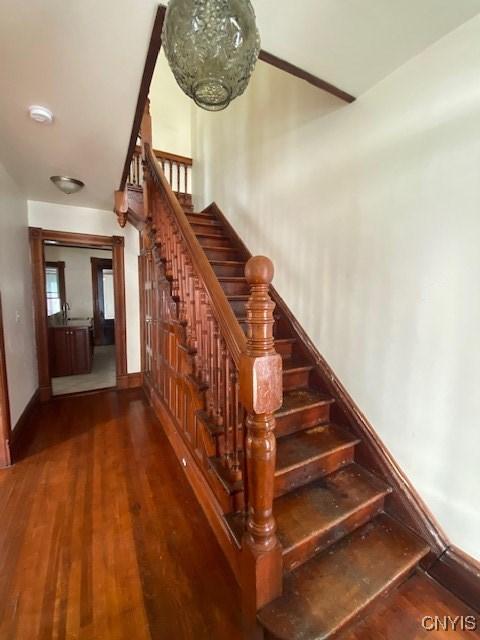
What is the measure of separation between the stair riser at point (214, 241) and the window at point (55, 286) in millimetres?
5054

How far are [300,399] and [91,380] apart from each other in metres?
3.59

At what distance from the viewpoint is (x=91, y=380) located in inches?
170

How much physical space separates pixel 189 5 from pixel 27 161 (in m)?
2.25

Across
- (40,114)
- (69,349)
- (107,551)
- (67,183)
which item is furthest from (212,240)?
(69,349)

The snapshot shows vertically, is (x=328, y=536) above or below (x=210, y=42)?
below

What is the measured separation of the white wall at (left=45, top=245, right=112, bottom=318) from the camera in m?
6.66

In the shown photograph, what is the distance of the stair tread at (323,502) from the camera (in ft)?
4.26

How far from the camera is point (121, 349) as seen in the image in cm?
379

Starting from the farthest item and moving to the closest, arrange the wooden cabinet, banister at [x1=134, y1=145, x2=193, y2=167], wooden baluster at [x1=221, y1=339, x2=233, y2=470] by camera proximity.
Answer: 1. the wooden cabinet
2. banister at [x1=134, y1=145, x2=193, y2=167]
3. wooden baluster at [x1=221, y1=339, x2=233, y2=470]

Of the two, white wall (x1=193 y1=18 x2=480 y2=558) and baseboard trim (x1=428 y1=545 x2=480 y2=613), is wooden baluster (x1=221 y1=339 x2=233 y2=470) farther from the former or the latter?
baseboard trim (x1=428 y1=545 x2=480 y2=613)

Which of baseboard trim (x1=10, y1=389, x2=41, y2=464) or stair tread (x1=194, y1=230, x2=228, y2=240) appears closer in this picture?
baseboard trim (x1=10, y1=389, x2=41, y2=464)

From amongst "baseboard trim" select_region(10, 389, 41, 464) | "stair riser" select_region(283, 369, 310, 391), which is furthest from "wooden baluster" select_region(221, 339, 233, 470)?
"baseboard trim" select_region(10, 389, 41, 464)

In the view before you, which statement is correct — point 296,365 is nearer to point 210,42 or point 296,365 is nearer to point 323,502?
point 323,502

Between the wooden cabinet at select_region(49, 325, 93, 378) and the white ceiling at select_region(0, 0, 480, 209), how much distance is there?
129 inches
